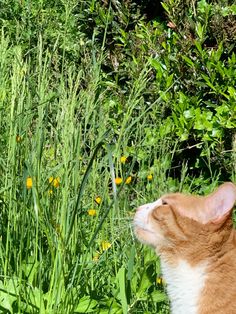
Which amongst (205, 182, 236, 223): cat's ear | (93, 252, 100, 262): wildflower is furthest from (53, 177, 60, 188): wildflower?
(205, 182, 236, 223): cat's ear

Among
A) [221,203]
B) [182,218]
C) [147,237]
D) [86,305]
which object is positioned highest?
[221,203]

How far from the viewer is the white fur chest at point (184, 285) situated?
143 inches

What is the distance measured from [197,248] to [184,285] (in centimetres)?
20

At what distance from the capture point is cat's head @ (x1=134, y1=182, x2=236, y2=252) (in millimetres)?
3496

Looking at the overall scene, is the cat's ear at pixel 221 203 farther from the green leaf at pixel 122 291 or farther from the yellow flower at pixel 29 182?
the yellow flower at pixel 29 182

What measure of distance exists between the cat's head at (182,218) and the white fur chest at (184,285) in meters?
0.11

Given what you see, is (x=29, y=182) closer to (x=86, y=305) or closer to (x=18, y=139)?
(x=18, y=139)

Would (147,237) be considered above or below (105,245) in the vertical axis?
above

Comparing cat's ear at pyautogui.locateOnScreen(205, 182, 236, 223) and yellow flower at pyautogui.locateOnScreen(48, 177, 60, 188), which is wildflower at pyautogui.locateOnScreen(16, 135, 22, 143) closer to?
yellow flower at pyautogui.locateOnScreen(48, 177, 60, 188)

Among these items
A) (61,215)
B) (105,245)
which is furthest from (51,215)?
(105,245)

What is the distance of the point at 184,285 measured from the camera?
12.1 feet

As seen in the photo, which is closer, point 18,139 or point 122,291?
point 122,291

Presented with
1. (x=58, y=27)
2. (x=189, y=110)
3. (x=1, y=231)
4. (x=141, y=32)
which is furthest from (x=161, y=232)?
(x=58, y=27)

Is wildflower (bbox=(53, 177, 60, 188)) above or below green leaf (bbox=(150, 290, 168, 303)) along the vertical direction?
above
